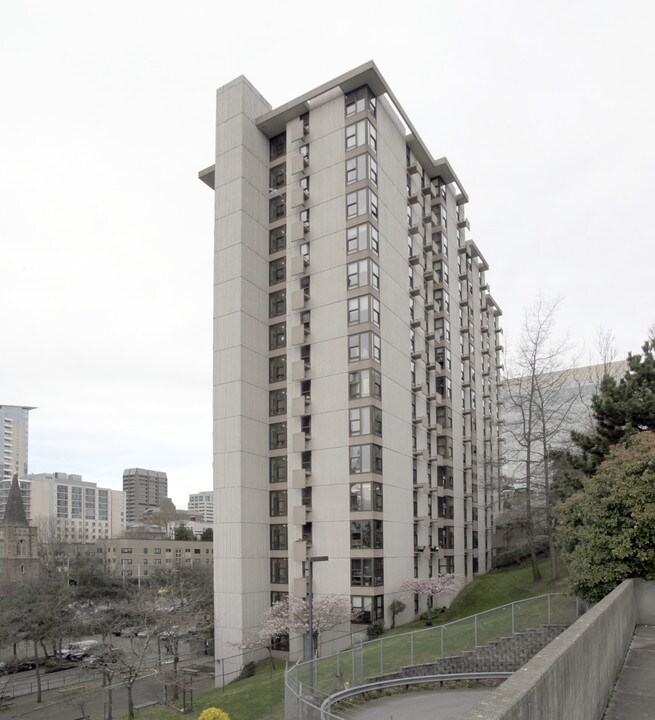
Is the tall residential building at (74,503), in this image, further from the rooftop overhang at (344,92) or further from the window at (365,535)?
the rooftop overhang at (344,92)

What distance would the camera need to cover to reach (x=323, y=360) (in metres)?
41.9

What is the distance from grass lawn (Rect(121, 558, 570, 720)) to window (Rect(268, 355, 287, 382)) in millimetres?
18389

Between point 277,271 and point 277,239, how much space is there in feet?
8.29

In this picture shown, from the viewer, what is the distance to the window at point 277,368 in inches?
1767

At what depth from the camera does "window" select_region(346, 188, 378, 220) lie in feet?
137

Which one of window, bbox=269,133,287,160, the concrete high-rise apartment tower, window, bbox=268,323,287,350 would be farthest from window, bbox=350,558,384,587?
window, bbox=269,133,287,160

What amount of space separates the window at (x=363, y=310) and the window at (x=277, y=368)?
6.61 meters

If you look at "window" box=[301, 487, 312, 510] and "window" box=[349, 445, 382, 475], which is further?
"window" box=[301, 487, 312, 510]

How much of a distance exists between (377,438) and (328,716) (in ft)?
84.1

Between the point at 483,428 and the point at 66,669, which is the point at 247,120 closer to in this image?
the point at 483,428

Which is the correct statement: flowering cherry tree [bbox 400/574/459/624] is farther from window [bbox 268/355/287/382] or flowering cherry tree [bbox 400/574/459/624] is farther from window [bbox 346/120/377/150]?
window [bbox 346/120/377/150]

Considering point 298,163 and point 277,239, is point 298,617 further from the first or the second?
point 298,163

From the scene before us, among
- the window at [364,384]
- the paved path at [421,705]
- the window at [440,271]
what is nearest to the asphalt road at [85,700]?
the paved path at [421,705]

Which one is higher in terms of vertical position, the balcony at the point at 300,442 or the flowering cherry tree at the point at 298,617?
the balcony at the point at 300,442
